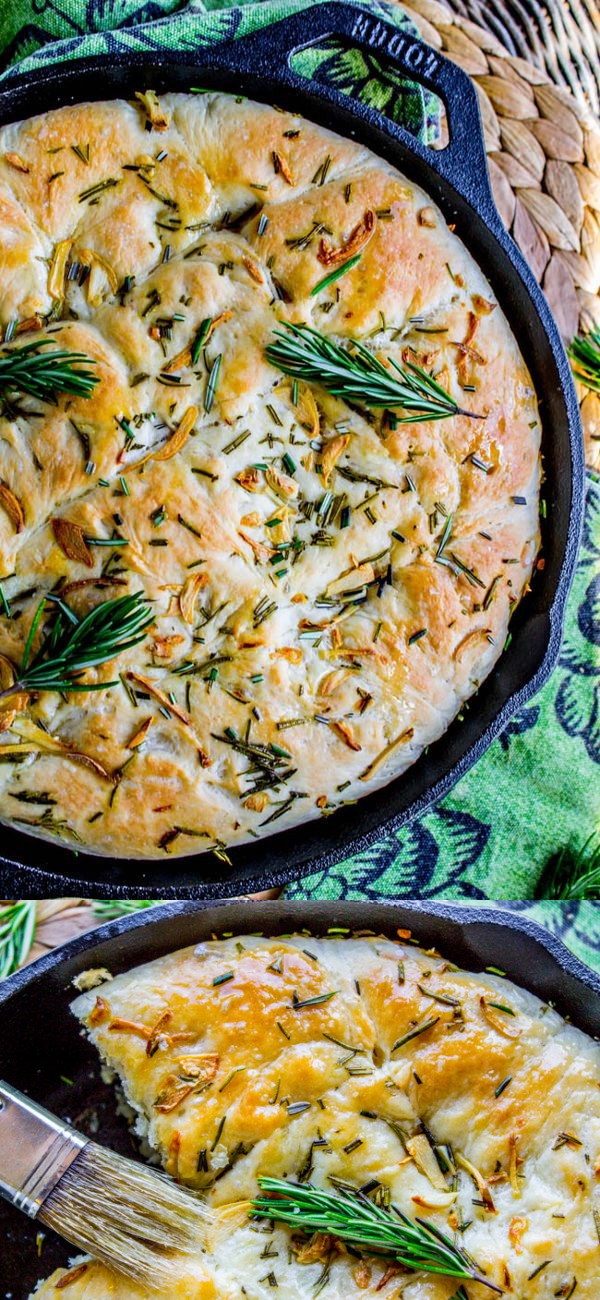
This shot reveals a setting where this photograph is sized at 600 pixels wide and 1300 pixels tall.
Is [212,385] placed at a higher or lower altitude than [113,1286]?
higher

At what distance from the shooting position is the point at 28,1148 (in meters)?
2.80

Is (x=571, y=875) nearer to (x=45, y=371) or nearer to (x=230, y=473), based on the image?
(x=230, y=473)

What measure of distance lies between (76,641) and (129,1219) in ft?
4.88

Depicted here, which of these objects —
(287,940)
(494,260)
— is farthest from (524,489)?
(287,940)

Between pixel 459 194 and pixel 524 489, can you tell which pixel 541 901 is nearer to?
pixel 524 489

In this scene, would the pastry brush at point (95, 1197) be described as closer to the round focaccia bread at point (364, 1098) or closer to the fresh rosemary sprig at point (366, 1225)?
the round focaccia bread at point (364, 1098)

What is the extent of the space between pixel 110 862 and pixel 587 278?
2.21 m

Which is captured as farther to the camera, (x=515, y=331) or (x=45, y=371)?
(x=515, y=331)

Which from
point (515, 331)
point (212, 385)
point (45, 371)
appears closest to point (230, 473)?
point (212, 385)

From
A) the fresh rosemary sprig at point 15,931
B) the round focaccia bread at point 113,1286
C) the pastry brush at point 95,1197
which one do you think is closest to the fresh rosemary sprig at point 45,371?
the fresh rosemary sprig at point 15,931

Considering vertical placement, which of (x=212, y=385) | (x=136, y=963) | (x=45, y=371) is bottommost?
(x=136, y=963)

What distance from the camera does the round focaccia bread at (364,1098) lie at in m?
2.79

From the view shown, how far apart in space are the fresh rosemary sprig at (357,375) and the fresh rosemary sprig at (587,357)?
0.79 m

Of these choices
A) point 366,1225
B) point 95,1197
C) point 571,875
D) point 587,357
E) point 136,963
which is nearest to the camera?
point 366,1225
